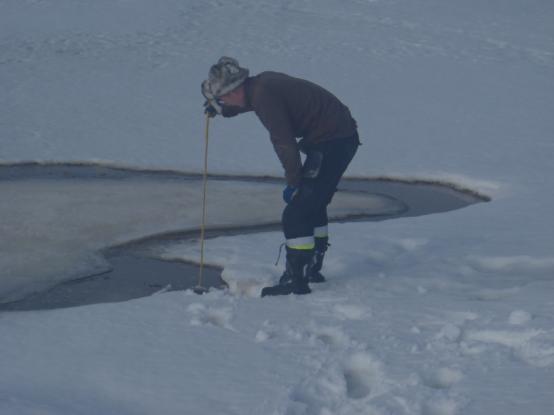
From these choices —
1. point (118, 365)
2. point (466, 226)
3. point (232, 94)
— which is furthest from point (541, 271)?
point (118, 365)

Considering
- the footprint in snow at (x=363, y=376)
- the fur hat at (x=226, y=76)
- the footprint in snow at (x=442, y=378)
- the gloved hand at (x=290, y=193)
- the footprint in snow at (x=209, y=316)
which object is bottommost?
the footprint in snow at (x=209, y=316)

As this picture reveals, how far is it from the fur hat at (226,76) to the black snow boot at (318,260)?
4.32 feet

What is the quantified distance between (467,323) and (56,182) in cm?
554

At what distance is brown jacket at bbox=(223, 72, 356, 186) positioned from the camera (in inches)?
251

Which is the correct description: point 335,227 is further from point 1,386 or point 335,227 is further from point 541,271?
point 1,386

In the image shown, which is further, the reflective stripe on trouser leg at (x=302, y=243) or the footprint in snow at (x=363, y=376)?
the reflective stripe on trouser leg at (x=302, y=243)

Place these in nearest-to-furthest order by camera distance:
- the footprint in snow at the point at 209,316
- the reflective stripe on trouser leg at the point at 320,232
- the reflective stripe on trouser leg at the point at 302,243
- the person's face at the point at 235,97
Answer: the footprint in snow at the point at 209,316
the person's face at the point at 235,97
the reflective stripe on trouser leg at the point at 302,243
the reflective stripe on trouser leg at the point at 320,232

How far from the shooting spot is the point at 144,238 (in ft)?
28.1

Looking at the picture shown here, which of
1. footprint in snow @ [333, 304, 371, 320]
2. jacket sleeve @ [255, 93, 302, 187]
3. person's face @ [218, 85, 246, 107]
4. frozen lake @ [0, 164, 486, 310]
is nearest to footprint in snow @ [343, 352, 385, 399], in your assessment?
footprint in snow @ [333, 304, 371, 320]

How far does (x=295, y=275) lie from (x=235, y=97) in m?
1.28

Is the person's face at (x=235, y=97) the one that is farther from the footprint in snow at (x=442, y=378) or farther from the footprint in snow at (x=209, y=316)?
the footprint in snow at (x=442, y=378)

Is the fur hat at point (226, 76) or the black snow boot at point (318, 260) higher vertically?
the fur hat at point (226, 76)

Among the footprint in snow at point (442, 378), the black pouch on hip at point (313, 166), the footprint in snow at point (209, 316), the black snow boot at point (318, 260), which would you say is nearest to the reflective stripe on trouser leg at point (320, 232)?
the black snow boot at point (318, 260)

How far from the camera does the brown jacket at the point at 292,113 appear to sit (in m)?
6.38
